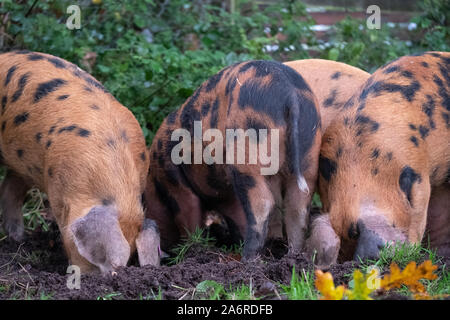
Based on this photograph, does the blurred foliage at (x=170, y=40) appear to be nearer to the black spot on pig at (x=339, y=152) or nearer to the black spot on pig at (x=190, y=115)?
the black spot on pig at (x=190, y=115)

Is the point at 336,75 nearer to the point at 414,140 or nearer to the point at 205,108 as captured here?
the point at 205,108

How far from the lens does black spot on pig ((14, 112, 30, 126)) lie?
546 centimetres

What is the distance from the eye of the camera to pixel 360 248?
4547mm

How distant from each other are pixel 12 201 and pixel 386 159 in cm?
317

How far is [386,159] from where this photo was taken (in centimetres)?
477

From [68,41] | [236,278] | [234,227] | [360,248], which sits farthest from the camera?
[68,41]

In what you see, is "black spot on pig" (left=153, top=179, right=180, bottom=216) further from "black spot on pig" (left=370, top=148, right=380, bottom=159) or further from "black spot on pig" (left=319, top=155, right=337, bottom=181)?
"black spot on pig" (left=370, top=148, right=380, bottom=159)

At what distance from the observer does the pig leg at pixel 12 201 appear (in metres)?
6.07

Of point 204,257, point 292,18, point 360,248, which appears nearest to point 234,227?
point 204,257

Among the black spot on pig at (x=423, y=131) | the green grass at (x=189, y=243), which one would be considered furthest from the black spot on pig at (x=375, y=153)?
the green grass at (x=189, y=243)

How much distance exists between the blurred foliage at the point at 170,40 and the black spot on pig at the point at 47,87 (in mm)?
1182

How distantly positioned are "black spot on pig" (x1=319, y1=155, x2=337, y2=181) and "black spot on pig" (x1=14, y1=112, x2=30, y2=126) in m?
2.21

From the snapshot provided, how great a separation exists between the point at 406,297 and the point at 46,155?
2.75 meters

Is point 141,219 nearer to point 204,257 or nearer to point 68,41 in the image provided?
point 204,257
